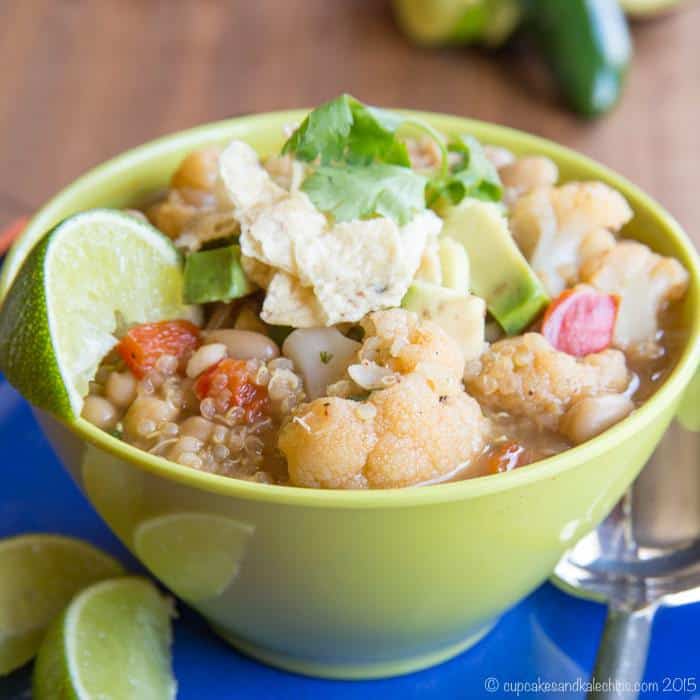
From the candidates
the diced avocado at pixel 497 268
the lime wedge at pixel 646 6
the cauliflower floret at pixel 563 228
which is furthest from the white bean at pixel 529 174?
the lime wedge at pixel 646 6

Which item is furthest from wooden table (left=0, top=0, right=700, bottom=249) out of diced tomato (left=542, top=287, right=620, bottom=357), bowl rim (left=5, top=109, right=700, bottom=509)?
diced tomato (left=542, top=287, right=620, bottom=357)

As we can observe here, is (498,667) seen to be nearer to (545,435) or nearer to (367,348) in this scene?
(545,435)

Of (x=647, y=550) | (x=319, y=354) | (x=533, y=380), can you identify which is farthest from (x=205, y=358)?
(x=647, y=550)

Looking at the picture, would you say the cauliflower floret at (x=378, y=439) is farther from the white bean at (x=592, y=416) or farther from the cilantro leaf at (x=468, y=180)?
the cilantro leaf at (x=468, y=180)

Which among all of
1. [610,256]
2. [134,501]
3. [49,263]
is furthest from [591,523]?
[49,263]

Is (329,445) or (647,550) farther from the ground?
(329,445)

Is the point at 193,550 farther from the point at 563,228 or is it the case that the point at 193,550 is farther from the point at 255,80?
the point at 255,80

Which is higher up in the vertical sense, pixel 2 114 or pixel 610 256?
pixel 610 256

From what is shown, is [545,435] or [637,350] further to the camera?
[637,350]
